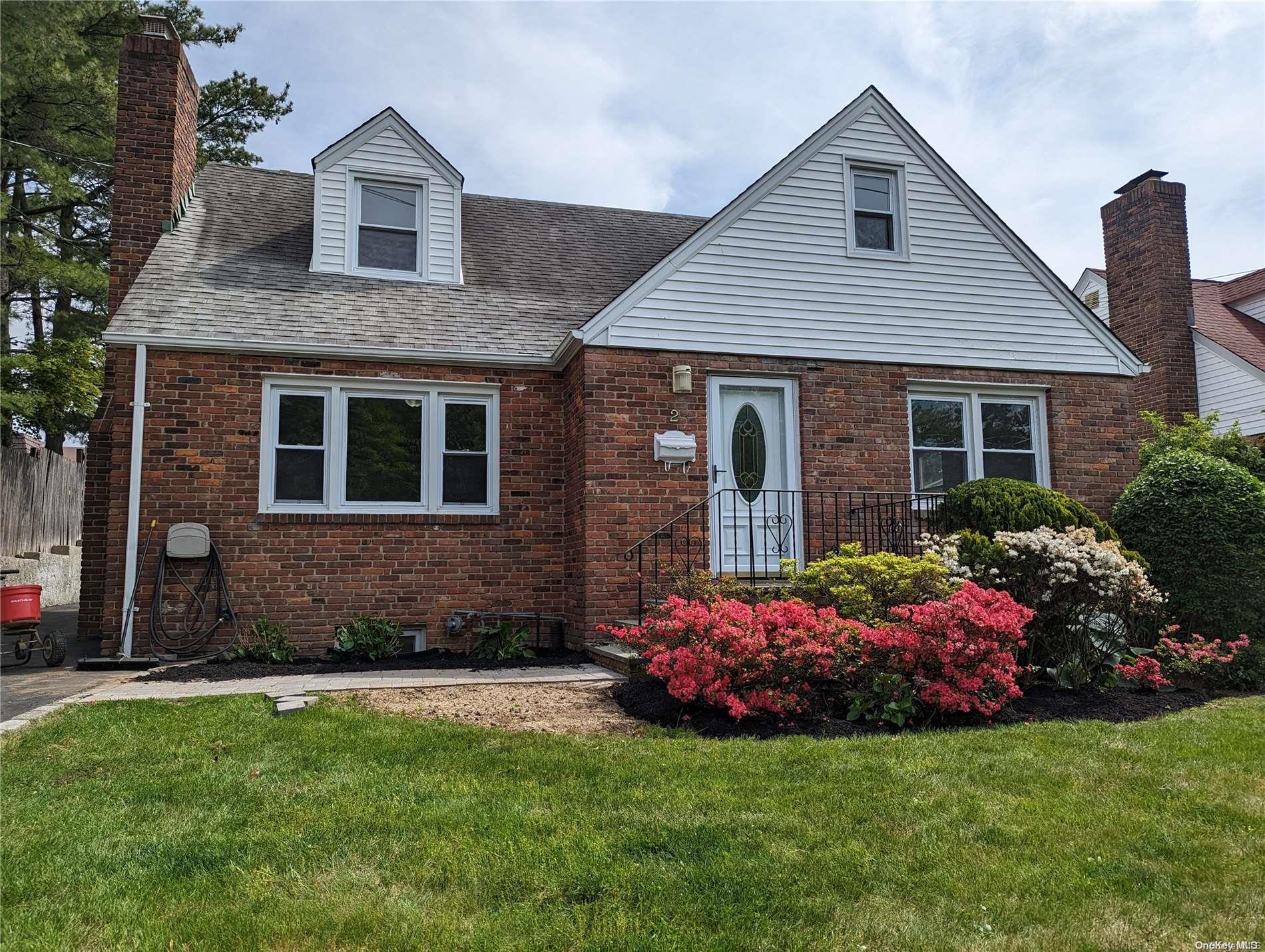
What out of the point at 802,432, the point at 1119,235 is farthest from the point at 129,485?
the point at 1119,235

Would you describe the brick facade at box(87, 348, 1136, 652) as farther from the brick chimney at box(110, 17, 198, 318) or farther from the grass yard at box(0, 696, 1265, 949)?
the grass yard at box(0, 696, 1265, 949)

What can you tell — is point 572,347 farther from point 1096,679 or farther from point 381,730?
point 1096,679

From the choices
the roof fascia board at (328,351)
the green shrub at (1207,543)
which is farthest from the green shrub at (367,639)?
the green shrub at (1207,543)

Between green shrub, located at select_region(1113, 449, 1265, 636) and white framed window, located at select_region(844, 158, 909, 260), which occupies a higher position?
white framed window, located at select_region(844, 158, 909, 260)

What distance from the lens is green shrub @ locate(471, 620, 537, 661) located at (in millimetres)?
8867

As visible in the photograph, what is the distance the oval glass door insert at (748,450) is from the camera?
31.9ft

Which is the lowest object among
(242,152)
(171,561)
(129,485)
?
(171,561)

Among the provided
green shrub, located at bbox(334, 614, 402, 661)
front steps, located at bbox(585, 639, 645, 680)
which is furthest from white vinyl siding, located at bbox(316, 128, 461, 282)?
front steps, located at bbox(585, 639, 645, 680)

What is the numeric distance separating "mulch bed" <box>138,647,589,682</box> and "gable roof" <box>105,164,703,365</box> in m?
3.28

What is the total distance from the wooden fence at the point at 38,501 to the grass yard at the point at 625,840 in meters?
11.8

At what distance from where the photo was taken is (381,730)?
17.4ft

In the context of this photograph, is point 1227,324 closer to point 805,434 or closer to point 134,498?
point 805,434

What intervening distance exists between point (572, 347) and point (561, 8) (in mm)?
3581

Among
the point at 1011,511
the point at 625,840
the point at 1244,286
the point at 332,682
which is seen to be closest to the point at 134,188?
the point at 332,682
